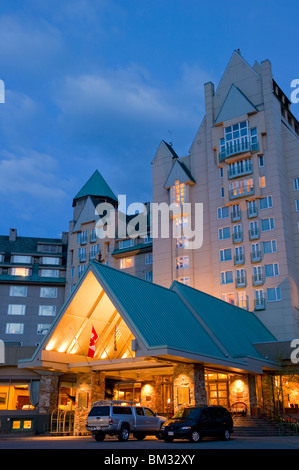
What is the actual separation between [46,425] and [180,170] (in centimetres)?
3484

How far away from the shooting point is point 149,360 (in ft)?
90.0

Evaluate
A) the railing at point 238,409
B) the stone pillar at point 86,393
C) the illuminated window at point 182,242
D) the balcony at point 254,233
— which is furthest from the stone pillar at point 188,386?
the illuminated window at point 182,242

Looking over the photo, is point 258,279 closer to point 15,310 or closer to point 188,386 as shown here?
point 188,386

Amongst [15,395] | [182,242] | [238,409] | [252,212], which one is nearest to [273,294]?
[252,212]

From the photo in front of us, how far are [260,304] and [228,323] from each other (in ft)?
43.3

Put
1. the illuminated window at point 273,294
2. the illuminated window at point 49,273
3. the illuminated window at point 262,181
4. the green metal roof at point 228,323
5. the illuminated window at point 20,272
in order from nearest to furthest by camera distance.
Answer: the green metal roof at point 228,323 < the illuminated window at point 273,294 < the illuminated window at point 262,181 < the illuminated window at point 20,272 < the illuminated window at point 49,273

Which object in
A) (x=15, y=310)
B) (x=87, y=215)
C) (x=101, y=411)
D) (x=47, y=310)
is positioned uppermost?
(x=87, y=215)

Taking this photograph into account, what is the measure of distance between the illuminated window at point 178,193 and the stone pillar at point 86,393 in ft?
108

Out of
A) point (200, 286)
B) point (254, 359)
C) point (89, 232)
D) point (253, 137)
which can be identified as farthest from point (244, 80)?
point (254, 359)

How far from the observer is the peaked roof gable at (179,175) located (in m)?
61.7

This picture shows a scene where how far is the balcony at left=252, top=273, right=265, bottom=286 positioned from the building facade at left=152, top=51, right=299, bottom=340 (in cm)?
11

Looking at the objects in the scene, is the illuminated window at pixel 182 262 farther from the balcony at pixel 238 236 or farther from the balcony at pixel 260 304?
the balcony at pixel 260 304

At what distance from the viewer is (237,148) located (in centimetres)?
5712

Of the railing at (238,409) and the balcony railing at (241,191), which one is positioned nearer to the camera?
the railing at (238,409)
